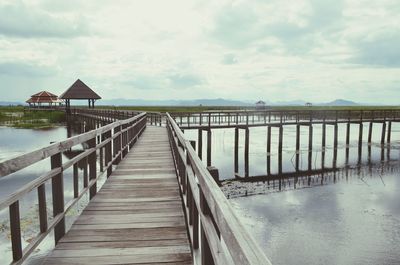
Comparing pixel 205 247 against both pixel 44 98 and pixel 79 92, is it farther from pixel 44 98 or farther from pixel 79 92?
pixel 44 98

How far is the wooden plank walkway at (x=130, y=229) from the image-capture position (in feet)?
11.2

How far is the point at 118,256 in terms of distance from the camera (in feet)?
11.2

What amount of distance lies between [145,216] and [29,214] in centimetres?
900

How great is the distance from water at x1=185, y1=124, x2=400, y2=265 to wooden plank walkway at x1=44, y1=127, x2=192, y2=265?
120 inches

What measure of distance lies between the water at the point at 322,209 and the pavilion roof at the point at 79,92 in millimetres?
30921

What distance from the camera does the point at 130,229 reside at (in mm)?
4207

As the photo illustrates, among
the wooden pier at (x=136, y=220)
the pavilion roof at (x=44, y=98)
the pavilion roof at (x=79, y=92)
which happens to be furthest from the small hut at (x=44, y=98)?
the wooden pier at (x=136, y=220)

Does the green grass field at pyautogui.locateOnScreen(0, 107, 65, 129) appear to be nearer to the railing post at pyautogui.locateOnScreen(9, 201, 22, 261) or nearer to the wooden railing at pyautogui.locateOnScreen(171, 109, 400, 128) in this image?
the wooden railing at pyautogui.locateOnScreen(171, 109, 400, 128)

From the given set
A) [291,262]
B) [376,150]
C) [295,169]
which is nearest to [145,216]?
[291,262]

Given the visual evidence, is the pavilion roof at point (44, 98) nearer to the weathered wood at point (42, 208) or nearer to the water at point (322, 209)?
the water at point (322, 209)

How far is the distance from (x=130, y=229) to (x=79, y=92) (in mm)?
49711

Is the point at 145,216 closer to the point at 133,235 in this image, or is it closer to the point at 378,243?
the point at 133,235

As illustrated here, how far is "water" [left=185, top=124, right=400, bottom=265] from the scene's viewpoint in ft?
34.8

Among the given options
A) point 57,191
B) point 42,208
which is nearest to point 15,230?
point 42,208
